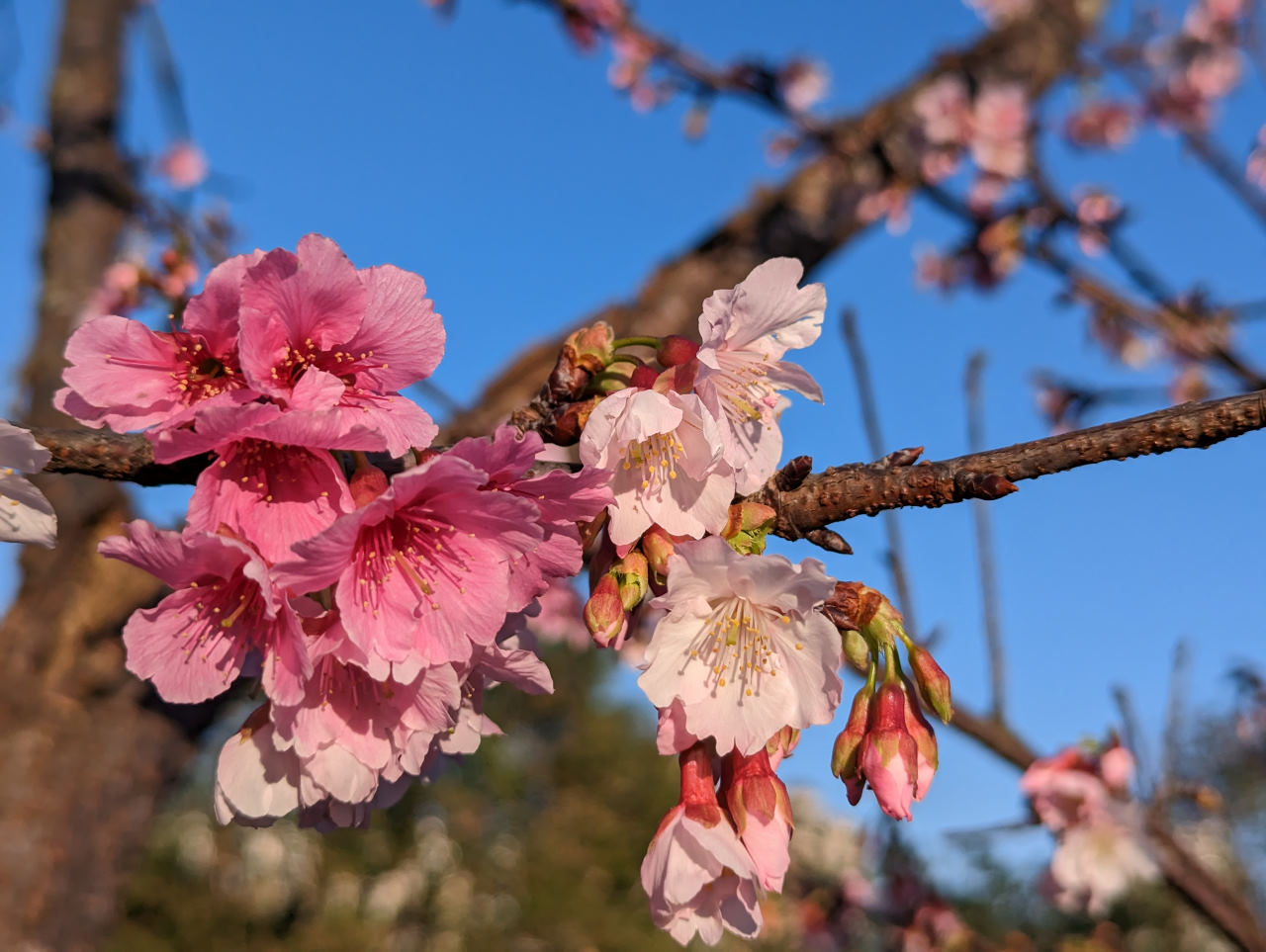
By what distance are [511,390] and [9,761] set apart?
2014 mm

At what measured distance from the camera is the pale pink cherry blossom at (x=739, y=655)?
2.95 ft

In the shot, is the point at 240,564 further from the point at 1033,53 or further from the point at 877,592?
the point at 1033,53

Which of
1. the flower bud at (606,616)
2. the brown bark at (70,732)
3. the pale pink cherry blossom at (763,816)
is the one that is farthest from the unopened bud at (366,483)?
the brown bark at (70,732)

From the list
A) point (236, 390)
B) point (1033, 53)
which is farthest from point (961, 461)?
point (1033, 53)

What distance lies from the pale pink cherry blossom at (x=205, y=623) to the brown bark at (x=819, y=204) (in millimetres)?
1618

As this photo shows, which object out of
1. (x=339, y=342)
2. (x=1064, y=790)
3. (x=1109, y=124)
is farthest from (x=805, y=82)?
(x=339, y=342)

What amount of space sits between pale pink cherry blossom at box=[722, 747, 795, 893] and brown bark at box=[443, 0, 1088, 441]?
69.1 inches

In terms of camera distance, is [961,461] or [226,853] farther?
[226,853]

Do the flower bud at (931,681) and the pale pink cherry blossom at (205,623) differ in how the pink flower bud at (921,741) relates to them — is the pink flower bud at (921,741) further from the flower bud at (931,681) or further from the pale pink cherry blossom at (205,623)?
the pale pink cherry blossom at (205,623)

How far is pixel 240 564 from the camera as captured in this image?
0.90m

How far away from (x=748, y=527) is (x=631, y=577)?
134mm

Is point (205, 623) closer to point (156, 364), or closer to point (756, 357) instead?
point (156, 364)

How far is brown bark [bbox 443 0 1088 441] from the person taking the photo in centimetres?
321

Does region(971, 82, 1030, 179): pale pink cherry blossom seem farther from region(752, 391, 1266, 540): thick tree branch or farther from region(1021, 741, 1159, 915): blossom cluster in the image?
region(752, 391, 1266, 540): thick tree branch
